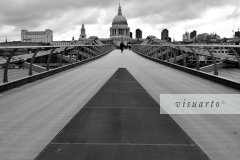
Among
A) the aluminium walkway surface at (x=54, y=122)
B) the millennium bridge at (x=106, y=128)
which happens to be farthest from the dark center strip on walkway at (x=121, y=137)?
the aluminium walkway surface at (x=54, y=122)

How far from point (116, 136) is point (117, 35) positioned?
192867 millimetres

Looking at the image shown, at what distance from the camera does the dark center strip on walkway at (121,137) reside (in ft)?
14.2

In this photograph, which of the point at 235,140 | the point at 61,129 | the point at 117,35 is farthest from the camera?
the point at 117,35

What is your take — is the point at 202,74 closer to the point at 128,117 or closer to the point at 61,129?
the point at 128,117

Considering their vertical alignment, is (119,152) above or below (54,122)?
below

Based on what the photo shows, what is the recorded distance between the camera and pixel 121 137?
501 centimetres

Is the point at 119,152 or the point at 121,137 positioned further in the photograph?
the point at 121,137

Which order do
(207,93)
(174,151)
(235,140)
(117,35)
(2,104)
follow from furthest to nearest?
(117,35), (207,93), (2,104), (235,140), (174,151)

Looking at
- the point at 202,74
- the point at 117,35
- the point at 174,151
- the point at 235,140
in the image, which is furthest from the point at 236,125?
the point at 117,35

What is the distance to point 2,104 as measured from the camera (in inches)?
295

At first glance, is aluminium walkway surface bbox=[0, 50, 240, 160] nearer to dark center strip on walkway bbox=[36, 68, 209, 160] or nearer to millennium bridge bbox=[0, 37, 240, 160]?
millennium bridge bbox=[0, 37, 240, 160]

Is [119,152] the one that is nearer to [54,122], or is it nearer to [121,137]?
[121,137]

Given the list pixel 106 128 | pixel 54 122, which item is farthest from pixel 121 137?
pixel 54 122

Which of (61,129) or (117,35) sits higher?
(117,35)
